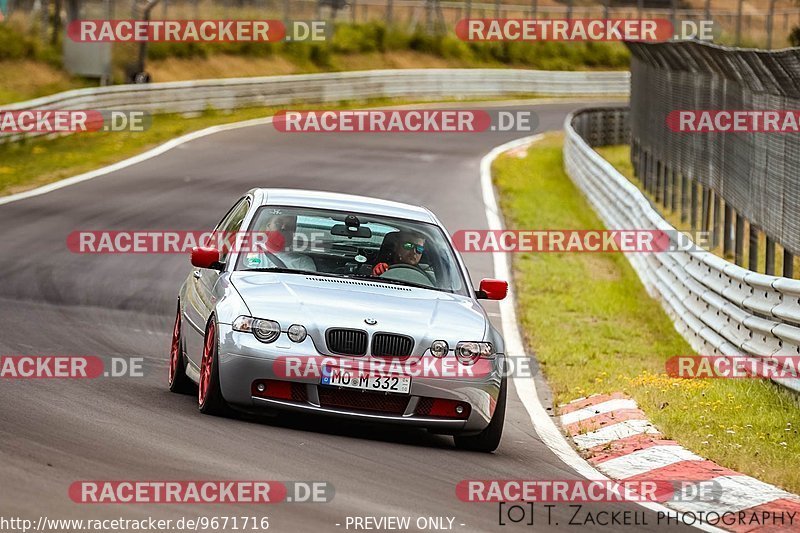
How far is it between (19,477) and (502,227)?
1698cm

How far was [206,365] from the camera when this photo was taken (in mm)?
9414

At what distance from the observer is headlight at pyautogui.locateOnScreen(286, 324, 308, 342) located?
8.95 meters

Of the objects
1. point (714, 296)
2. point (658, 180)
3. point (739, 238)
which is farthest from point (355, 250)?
point (658, 180)

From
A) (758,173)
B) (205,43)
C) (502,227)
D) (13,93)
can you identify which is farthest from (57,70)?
(758,173)

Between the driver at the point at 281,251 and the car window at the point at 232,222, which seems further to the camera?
the car window at the point at 232,222

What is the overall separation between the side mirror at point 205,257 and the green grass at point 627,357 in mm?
3064

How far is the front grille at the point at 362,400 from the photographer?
895 cm

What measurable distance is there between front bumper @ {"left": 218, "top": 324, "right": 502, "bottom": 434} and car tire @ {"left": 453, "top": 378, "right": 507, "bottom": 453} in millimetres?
181
